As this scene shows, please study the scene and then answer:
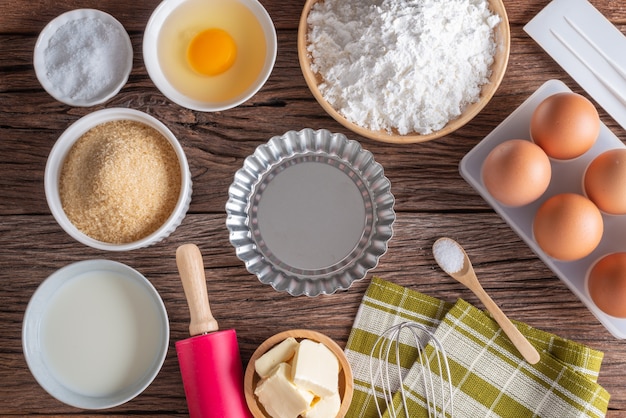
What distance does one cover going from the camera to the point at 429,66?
3.38 ft

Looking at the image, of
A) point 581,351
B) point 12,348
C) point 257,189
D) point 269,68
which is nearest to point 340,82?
point 269,68

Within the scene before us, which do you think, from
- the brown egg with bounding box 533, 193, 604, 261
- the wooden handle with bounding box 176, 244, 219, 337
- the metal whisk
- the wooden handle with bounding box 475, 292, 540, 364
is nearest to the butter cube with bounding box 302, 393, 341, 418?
the metal whisk

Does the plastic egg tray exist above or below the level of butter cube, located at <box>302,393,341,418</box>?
above

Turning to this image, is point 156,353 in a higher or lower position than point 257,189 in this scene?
lower

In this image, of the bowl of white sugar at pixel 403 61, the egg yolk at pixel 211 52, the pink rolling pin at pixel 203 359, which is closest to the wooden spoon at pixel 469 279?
the bowl of white sugar at pixel 403 61

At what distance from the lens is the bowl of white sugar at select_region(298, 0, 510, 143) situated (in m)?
1.01

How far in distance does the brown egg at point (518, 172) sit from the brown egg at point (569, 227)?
4cm

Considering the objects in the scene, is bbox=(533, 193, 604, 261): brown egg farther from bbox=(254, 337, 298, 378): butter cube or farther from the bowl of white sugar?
bbox=(254, 337, 298, 378): butter cube

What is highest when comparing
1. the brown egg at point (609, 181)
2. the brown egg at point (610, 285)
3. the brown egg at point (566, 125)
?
the brown egg at point (566, 125)

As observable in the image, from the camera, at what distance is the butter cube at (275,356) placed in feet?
3.36

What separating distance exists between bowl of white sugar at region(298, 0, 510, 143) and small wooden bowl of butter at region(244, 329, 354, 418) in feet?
1.27

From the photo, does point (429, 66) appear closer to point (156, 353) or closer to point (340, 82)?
point (340, 82)

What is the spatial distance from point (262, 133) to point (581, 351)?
72 centimetres

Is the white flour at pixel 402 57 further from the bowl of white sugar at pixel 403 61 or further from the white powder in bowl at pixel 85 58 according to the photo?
the white powder in bowl at pixel 85 58
